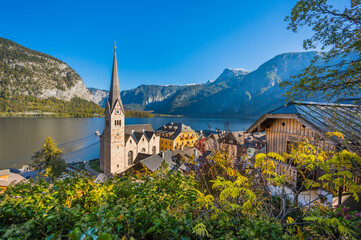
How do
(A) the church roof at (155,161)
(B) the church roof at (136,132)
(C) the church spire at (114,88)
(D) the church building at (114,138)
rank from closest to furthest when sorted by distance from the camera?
1. (A) the church roof at (155,161)
2. (C) the church spire at (114,88)
3. (D) the church building at (114,138)
4. (B) the church roof at (136,132)

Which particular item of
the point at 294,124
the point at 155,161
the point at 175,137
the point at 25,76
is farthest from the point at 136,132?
the point at 25,76

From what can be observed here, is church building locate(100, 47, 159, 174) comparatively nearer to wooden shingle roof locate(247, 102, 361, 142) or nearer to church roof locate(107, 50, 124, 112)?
church roof locate(107, 50, 124, 112)

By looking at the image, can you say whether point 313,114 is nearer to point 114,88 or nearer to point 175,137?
point 114,88

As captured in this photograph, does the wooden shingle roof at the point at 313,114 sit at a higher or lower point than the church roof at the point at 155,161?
higher

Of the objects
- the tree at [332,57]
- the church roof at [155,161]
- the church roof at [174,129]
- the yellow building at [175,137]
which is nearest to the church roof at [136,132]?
the church roof at [174,129]

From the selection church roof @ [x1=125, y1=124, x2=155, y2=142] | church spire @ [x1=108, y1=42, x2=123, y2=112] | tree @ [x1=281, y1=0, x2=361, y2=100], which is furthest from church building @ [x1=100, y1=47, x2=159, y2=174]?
tree @ [x1=281, y1=0, x2=361, y2=100]

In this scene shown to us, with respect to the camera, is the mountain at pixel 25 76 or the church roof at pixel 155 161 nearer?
the church roof at pixel 155 161

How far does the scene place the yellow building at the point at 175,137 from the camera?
45.2 meters

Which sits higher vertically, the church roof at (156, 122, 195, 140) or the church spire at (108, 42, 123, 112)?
the church spire at (108, 42, 123, 112)

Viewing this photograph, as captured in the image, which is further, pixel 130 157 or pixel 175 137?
pixel 175 137

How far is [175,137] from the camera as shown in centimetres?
4494

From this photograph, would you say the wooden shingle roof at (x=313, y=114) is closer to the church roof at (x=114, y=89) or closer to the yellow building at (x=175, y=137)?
the church roof at (x=114, y=89)

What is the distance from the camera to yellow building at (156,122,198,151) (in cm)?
4517

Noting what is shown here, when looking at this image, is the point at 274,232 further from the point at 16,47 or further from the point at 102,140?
the point at 16,47
